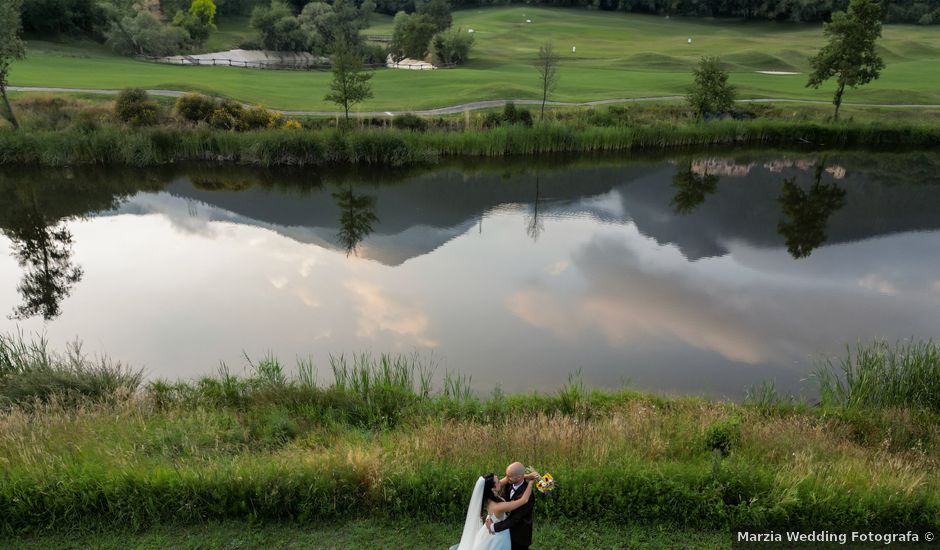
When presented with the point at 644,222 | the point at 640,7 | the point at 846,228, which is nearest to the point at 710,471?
the point at 644,222

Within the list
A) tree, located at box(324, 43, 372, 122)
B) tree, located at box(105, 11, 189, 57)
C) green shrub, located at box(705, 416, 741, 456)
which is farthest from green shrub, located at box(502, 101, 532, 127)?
tree, located at box(105, 11, 189, 57)

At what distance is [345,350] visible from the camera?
1650 cm

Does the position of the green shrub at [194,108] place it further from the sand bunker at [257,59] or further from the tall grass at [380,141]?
the sand bunker at [257,59]

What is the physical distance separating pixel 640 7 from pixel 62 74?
99677 millimetres

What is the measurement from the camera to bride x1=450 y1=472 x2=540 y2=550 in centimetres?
741

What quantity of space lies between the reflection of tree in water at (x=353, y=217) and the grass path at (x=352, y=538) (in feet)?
49.4

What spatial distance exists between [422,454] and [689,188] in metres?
27.1

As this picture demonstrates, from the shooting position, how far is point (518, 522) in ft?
24.4

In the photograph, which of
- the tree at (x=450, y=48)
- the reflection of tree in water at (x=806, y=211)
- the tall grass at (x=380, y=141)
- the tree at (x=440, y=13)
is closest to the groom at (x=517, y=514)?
the reflection of tree in water at (x=806, y=211)

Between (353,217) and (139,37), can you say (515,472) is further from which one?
(139,37)

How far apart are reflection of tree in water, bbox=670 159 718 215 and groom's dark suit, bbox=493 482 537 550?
24.1 m

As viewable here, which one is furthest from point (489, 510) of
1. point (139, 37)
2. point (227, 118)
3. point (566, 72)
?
point (139, 37)

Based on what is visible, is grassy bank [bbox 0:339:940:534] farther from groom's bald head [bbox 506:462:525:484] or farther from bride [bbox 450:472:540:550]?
groom's bald head [bbox 506:462:525:484]

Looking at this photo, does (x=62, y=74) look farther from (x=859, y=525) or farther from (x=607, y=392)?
(x=859, y=525)
